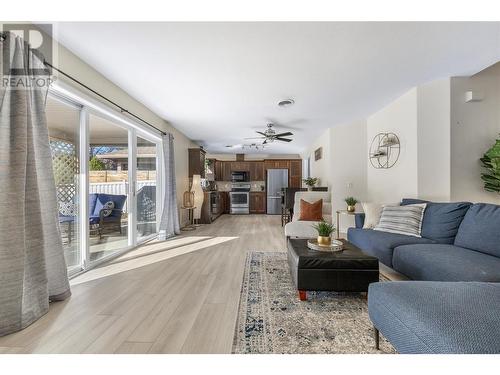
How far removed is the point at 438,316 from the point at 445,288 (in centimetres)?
34

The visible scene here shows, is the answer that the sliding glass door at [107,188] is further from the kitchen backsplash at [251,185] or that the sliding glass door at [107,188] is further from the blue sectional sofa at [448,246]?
the kitchen backsplash at [251,185]

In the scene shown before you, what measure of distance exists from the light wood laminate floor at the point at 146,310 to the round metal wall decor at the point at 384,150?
9.89ft

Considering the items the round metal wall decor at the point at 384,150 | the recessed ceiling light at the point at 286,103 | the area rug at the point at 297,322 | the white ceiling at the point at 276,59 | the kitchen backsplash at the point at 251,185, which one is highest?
the white ceiling at the point at 276,59

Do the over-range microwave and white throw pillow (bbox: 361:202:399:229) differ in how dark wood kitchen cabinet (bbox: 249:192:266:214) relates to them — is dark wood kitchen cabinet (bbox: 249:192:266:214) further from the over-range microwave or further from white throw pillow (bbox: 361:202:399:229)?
white throw pillow (bbox: 361:202:399:229)

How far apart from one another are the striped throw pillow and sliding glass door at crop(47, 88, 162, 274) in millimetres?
3737

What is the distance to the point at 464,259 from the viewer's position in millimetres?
1817

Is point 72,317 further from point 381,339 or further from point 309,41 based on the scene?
point 309,41

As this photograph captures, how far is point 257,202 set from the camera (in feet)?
28.4

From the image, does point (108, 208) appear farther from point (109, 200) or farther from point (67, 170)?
point (67, 170)

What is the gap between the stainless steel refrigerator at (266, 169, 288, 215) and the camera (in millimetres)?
8383

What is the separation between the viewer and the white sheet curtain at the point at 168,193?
4424 millimetres

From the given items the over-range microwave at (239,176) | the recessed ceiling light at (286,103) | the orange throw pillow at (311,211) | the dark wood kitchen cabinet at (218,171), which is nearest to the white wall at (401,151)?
the orange throw pillow at (311,211)

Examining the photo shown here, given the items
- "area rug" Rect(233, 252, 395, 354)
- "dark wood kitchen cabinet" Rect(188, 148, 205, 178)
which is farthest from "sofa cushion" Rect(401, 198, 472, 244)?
"dark wood kitchen cabinet" Rect(188, 148, 205, 178)
